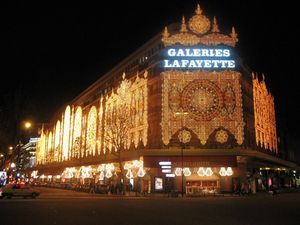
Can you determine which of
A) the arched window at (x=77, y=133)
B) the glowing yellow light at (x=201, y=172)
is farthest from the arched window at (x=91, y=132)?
the glowing yellow light at (x=201, y=172)

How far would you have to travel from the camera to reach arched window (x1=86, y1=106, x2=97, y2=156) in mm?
90250

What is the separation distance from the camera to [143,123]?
65.2m

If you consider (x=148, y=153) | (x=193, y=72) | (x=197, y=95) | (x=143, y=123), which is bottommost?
(x=148, y=153)

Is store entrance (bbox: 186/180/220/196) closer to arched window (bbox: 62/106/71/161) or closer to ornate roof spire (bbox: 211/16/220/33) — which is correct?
ornate roof spire (bbox: 211/16/220/33)

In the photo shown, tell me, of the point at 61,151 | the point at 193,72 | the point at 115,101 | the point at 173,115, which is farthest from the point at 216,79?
the point at 61,151

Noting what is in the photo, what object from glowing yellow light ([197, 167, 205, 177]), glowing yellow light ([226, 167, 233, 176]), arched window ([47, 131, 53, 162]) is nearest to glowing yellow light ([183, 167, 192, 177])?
glowing yellow light ([197, 167, 205, 177])

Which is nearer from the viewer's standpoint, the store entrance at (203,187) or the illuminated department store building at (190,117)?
the store entrance at (203,187)

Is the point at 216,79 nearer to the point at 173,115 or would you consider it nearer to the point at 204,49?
the point at 204,49

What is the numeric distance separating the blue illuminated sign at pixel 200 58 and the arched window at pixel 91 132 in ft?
116

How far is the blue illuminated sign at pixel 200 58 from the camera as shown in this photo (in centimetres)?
6216

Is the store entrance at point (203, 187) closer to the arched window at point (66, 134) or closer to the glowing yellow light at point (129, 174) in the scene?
the glowing yellow light at point (129, 174)

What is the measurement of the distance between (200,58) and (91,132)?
4052 cm

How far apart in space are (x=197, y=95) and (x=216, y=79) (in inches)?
174

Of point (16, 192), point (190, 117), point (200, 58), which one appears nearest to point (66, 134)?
point (190, 117)
